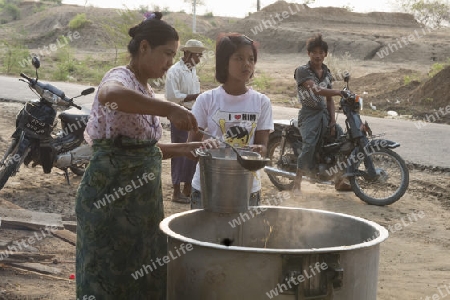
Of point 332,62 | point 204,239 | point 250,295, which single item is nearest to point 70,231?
point 204,239

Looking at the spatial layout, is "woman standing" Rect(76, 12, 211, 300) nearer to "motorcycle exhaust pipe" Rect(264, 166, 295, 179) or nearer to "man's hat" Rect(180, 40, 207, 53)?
"man's hat" Rect(180, 40, 207, 53)

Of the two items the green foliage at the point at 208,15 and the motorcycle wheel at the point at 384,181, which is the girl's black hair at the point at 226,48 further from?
the green foliage at the point at 208,15

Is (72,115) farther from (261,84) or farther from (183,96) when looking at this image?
(261,84)

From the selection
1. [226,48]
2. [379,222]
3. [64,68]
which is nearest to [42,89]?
[379,222]

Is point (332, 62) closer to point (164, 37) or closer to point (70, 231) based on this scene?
point (70, 231)

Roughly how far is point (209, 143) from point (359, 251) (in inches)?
38.5

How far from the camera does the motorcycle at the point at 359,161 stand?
733cm

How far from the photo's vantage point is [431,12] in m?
45.6

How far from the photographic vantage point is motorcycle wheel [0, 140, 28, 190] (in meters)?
6.84

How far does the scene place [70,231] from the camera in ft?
19.1

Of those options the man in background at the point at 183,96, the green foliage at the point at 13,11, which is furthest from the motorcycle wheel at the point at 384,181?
the green foliage at the point at 13,11

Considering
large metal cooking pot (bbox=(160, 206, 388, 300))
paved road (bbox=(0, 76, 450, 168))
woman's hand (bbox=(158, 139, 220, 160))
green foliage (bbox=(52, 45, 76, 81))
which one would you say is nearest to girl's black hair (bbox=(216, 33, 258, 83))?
woman's hand (bbox=(158, 139, 220, 160))

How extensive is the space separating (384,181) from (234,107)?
3.96 metres

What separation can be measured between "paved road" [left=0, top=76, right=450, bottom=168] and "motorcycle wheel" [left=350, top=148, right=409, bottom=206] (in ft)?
7.14
